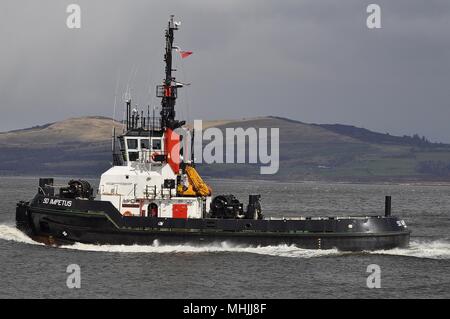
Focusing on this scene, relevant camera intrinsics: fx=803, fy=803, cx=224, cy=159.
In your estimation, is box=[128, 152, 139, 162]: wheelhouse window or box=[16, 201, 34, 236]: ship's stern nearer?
box=[128, 152, 139, 162]: wheelhouse window

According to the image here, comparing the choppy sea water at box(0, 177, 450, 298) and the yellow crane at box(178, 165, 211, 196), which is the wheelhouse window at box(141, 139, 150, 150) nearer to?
the yellow crane at box(178, 165, 211, 196)

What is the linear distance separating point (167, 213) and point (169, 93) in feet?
20.6

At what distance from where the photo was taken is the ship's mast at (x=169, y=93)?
136ft

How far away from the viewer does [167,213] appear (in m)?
40.3

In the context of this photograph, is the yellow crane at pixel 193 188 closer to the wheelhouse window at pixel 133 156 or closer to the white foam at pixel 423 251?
the wheelhouse window at pixel 133 156

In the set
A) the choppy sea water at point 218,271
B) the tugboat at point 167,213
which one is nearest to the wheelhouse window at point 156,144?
the tugboat at point 167,213

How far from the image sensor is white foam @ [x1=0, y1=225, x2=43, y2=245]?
45.3 m

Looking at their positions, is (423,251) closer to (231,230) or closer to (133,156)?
(231,230)

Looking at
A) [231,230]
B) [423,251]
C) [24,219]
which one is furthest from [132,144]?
[423,251]

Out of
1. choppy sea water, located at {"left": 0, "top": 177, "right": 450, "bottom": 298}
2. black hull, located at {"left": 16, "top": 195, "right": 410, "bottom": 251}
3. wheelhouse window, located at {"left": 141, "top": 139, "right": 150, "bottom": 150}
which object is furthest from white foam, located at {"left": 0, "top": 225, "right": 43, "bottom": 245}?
wheelhouse window, located at {"left": 141, "top": 139, "right": 150, "bottom": 150}

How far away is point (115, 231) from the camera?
39.8 metres

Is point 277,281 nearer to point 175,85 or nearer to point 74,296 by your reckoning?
point 74,296

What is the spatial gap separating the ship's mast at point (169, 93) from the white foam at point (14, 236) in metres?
10.1
